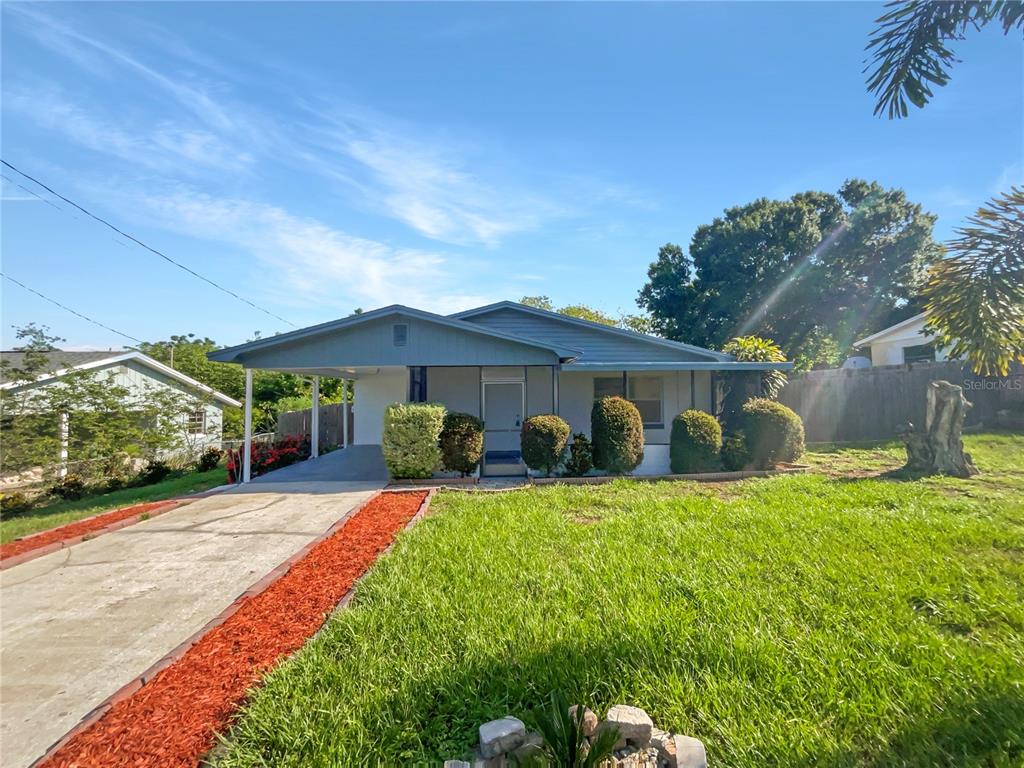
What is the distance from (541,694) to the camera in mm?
2654

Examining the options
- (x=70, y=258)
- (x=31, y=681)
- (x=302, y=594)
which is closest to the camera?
(x=31, y=681)

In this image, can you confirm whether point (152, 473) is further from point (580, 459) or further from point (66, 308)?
point (580, 459)

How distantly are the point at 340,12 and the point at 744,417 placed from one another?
11288mm

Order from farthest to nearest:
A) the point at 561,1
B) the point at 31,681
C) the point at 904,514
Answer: the point at 561,1
the point at 904,514
the point at 31,681

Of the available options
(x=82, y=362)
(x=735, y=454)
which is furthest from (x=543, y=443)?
(x=82, y=362)

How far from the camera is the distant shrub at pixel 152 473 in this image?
1265 centimetres

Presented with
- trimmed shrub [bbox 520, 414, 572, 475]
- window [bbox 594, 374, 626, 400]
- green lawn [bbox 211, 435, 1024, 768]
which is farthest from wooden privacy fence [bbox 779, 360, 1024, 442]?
green lawn [bbox 211, 435, 1024, 768]

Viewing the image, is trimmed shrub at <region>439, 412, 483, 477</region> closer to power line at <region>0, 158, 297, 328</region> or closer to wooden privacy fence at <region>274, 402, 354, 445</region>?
power line at <region>0, 158, 297, 328</region>

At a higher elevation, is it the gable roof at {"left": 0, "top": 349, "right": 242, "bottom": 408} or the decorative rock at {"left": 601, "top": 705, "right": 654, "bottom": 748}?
the gable roof at {"left": 0, "top": 349, "right": 242, "bottom": 408}

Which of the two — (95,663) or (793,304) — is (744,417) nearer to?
(95,663)

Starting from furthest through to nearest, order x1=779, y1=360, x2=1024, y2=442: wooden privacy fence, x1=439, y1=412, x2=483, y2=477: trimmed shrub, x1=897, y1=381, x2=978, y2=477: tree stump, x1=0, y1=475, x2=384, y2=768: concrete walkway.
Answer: x1=779, y1=360, x2=1024, y2=442: wooden privacy fence < x1=439, y1=412, x2=483, y2=477: trimmed shrub < x1=897, y1=381, x2=978, y2=477: tree stump < x1=0, y1=475, x2=384, y2=768: concrete walkway

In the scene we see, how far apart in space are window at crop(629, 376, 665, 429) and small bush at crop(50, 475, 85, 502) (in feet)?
44.6

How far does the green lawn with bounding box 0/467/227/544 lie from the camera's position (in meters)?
6.85

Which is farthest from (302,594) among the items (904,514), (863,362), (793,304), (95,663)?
(863,362)
